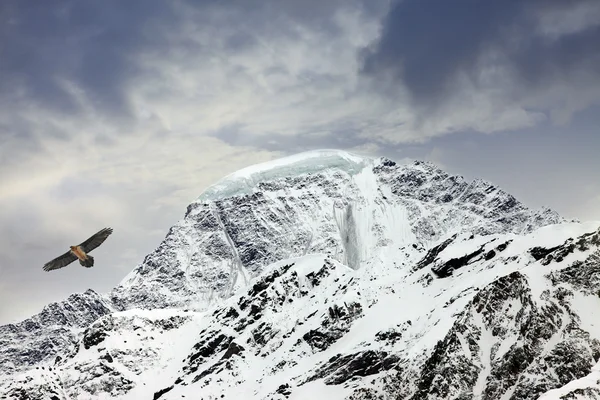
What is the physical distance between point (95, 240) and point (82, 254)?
6.57ft

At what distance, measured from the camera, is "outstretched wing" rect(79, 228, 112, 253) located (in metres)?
77.7

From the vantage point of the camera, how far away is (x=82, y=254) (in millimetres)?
77125

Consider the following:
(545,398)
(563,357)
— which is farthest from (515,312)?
(545,398)

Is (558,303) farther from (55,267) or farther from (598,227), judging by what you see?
(55,267)

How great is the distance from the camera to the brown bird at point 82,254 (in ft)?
253

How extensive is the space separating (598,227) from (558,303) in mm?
25591

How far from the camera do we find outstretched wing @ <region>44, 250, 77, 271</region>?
78.3 m

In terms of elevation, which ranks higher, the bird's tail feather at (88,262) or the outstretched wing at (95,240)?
the outstretched wing at (95,240)

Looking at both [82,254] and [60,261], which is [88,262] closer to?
[82,254]

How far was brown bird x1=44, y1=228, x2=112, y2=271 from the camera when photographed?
3034 inches

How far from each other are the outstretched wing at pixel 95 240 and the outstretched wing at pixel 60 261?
168 cm

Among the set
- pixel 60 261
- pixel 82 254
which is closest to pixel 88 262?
pixel 82 254

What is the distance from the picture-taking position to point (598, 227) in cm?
19650

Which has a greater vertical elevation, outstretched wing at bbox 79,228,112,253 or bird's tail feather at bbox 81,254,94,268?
outstretched wing at bbox 79,228,112,253
